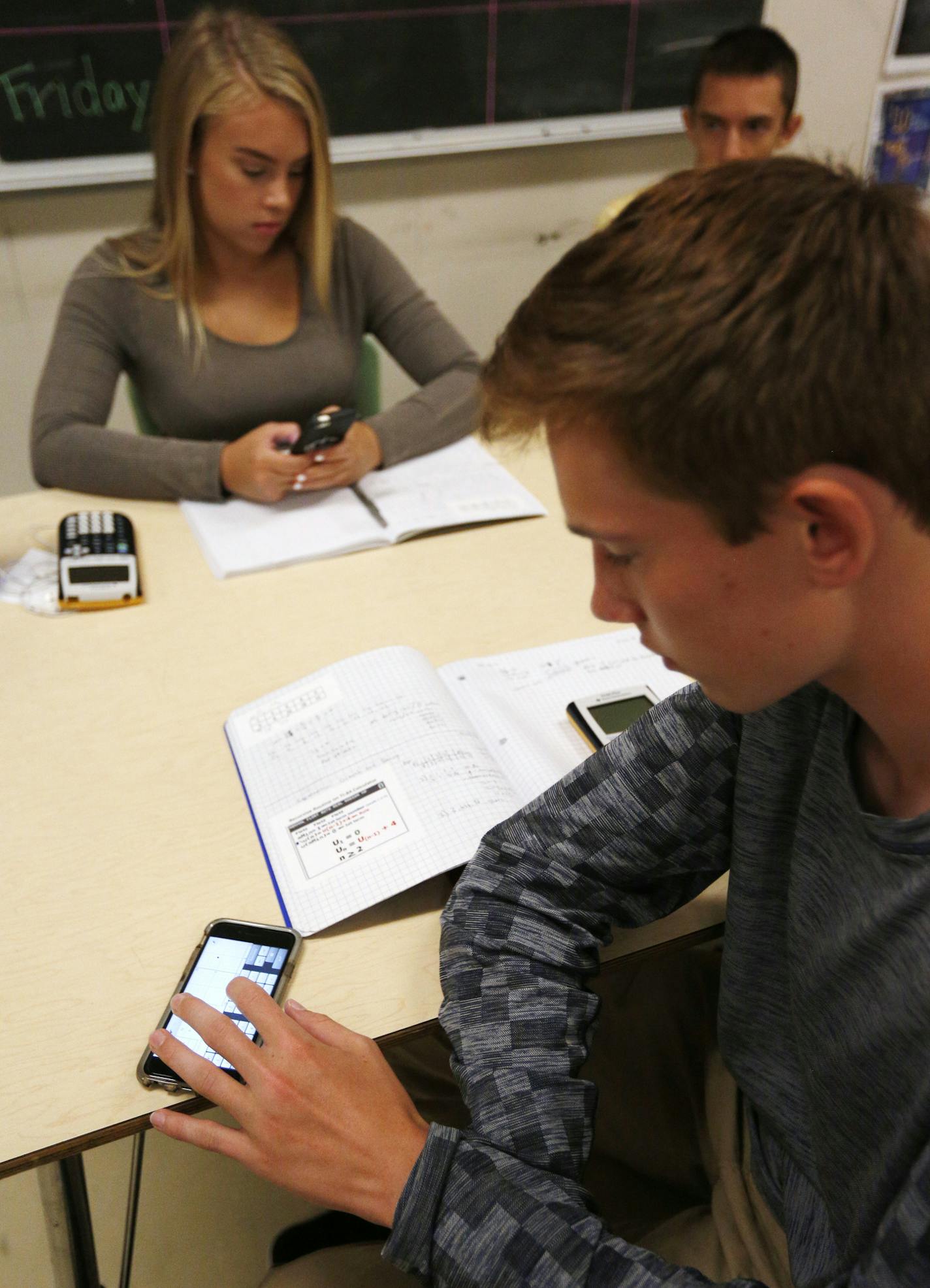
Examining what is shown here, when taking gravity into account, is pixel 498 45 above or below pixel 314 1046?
above

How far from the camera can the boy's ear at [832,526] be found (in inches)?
18.7

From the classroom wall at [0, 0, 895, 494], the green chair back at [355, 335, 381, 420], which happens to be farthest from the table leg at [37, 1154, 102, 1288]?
the classroom wall at [0, 0, 895, 494]

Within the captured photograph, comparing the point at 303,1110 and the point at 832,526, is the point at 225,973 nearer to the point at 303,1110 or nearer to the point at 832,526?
the point at 303,1110

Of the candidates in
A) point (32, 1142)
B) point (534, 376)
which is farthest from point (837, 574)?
point (32, 1142)

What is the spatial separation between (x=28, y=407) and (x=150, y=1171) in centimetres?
178

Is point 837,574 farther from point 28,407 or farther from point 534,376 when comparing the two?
point 28,407

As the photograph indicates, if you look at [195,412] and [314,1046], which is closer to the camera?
[314,1046]

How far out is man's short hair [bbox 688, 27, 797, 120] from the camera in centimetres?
221

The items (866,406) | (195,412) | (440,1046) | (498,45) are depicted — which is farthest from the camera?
(498,45)

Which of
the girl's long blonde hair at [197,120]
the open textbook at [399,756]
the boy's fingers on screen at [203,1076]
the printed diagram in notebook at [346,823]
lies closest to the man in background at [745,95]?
the girl's long blonde hair at [197,120]

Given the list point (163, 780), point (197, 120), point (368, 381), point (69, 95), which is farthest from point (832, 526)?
point (69, 95)

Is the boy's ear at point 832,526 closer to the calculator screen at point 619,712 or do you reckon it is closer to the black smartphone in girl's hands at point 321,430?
the calculator screen at point 619,712

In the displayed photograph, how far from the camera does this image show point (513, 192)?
8.31 ft

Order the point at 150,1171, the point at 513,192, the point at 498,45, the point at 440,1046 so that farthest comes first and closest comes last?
the point at 513,192, the point at 498,45, the point at 150,1171, the point at 440,1046
